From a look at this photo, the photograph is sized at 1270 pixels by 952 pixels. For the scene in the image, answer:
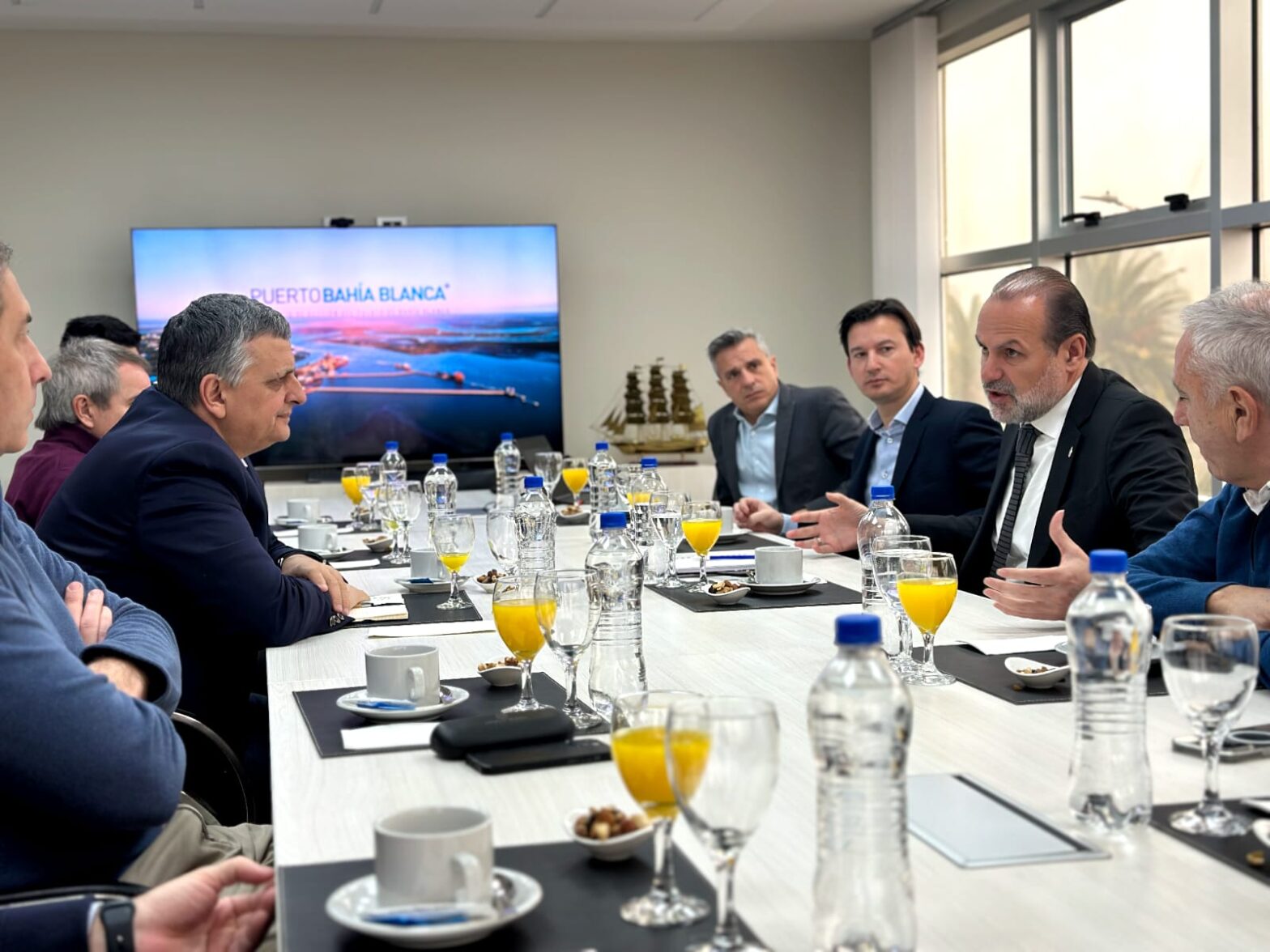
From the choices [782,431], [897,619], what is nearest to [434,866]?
[897,619]

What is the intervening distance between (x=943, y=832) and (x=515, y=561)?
1673mm

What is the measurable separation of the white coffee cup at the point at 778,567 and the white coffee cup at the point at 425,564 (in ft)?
2.36

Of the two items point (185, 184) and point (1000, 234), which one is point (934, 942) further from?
point (185, 184)

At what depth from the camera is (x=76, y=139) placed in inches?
278

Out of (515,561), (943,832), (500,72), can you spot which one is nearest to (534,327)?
(500,72)

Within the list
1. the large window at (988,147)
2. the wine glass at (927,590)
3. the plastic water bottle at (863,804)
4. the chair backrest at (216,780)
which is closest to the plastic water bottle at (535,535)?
the chair backrest at (216,780)

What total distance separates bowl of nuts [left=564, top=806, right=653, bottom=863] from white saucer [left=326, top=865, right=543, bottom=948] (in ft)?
0.28

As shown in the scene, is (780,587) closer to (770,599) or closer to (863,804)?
(770,599)

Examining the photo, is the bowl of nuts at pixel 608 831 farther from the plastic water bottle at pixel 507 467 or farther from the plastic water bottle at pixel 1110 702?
the plastic water bottle at pixel 507 467

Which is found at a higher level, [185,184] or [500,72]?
[500,72]

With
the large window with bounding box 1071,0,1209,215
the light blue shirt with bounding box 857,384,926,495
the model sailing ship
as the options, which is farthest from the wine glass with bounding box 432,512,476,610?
the model sailing ship

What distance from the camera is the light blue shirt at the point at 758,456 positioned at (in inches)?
219

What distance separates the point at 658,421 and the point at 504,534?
15.2ft

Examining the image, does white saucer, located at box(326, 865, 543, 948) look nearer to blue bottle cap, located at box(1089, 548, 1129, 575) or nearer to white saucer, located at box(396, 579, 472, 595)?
blue bottle cap, located at box(1089, 548, 1129, 575)
